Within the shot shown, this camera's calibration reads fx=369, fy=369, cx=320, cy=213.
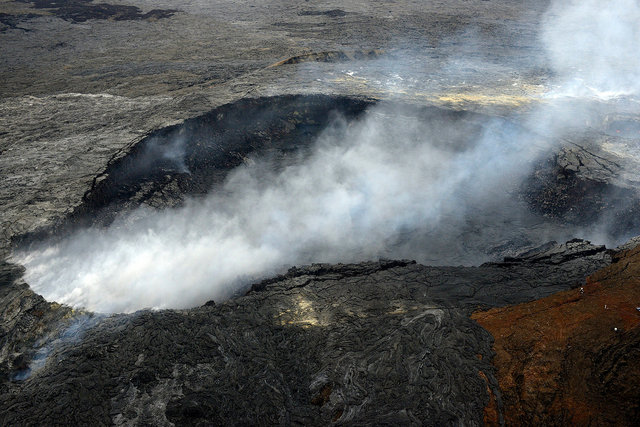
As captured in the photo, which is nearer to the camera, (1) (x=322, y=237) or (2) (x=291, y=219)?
(1) (x=322, y=237)

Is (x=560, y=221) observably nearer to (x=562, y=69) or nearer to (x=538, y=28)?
(x=562, y=69)

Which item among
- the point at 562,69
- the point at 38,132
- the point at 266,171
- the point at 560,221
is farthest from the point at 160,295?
the point at 562,69

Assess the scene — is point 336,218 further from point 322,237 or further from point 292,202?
point 292,202

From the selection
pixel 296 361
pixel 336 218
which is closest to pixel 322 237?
pixel 336 218

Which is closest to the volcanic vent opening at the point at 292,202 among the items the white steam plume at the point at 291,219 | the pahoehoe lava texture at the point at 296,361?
the white steam plume at the point at 291,219

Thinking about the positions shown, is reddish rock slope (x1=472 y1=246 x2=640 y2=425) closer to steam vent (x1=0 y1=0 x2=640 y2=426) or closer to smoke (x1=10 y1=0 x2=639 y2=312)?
steam vent (x1=0 y1=0 x2=640 y2=426)

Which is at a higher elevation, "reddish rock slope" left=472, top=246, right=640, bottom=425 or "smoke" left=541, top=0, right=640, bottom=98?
"smoke" left=541, top=0, right=640, bottom=98

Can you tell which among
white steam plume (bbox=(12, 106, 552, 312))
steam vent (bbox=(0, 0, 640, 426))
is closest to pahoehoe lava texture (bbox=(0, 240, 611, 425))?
steam vent (bbox=(0, 0, 640, 426))
